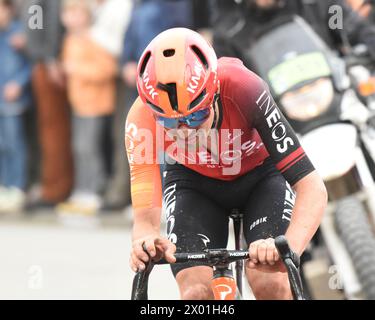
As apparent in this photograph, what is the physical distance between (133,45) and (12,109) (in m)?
1.94

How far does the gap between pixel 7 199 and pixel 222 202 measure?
Answer: 6269mm

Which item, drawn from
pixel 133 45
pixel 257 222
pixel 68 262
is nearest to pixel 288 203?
pixel 257 222

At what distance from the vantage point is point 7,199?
1133cm

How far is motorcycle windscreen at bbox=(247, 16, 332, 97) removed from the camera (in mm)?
6684

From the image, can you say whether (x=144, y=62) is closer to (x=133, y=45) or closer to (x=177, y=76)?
(x=177, y=76)

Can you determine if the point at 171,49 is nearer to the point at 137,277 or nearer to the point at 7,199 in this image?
the point at 137,277

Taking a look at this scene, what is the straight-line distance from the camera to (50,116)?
11.1 metres

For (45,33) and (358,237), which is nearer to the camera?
(358,237)

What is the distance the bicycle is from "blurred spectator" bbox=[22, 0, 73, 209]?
5853mm

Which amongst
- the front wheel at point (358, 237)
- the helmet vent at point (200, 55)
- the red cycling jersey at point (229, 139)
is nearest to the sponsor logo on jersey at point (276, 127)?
the red cycling jersey at point (229, 139)

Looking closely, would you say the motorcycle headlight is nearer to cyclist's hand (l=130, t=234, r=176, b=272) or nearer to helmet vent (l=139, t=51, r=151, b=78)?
helmet vent (l=139, t=51, r=151, b=78)

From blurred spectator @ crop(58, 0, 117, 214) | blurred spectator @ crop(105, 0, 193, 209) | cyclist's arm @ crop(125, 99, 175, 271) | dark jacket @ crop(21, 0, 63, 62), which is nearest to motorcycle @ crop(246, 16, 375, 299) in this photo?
cyclist's arm @ crop(125, 99, 175, 271)

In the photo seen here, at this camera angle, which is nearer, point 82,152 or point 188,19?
point 188,19
